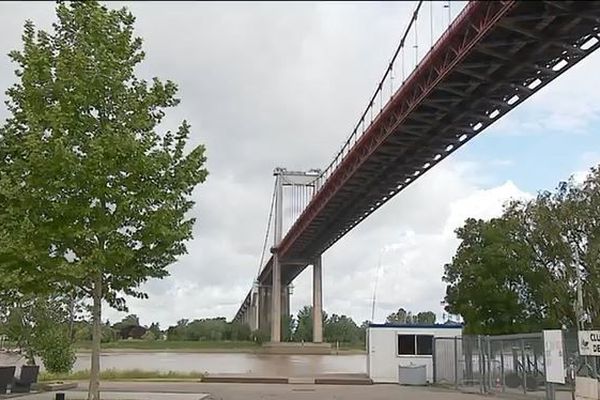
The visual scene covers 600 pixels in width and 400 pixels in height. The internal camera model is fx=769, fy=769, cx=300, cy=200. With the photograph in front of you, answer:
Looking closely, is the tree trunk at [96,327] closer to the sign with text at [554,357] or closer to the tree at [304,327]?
the sign with text at [554,357]

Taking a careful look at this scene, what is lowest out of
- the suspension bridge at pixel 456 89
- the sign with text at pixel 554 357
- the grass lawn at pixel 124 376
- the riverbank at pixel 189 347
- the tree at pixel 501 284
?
the grass lawn at pixel 124 376

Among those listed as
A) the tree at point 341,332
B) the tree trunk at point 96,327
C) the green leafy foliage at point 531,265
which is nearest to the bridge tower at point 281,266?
the tree at point 341,332

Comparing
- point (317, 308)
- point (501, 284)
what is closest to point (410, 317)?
point (317, 308)

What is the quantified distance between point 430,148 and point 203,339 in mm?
72355

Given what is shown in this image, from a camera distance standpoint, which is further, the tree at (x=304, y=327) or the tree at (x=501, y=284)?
the tree at (x=304, y=327)

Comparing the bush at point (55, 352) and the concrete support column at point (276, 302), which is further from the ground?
the concrete support column at point (276, 302)

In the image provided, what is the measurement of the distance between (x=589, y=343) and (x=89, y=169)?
46.3 ft

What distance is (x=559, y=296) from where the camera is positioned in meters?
40.2

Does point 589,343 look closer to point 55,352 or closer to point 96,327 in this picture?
point 96,327

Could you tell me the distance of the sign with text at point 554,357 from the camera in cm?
2289

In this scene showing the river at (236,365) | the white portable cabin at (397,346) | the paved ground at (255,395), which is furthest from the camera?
the river at (236,365)

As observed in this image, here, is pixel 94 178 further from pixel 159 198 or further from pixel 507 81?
pixel 507 81

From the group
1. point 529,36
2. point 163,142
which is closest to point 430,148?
point 529,36

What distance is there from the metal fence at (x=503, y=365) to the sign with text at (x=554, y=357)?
0.18 meters
